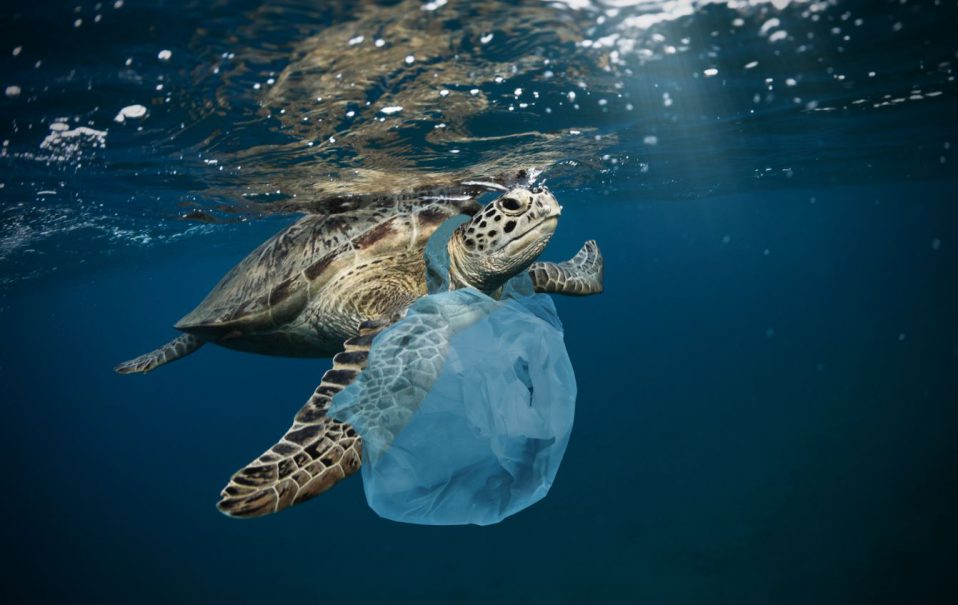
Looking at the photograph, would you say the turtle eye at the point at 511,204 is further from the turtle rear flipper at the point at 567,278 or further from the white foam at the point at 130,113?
the white foam at the point at 130,113

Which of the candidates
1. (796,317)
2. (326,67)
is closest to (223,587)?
(326,67)

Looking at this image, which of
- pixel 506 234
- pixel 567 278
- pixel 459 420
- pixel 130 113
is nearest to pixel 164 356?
pixel 130 113

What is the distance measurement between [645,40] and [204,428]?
40.8 meters

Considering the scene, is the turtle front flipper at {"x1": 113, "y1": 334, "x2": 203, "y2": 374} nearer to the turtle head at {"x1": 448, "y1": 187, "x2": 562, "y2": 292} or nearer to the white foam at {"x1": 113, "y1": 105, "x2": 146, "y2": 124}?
the white foam at {"x1": 113, "y1": 105, "x2": 146, "y2": 124}

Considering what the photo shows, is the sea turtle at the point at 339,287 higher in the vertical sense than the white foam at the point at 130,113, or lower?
lower

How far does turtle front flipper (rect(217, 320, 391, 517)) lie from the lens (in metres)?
2.09

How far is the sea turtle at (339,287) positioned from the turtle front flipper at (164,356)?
0.06 meters

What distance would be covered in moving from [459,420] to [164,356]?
269 inches

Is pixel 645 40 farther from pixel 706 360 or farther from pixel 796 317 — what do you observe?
pixel 796 317

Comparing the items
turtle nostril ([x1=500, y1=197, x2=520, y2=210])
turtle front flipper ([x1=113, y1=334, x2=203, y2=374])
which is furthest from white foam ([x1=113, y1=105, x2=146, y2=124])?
turtle nostril ([x1=500, y1=197, x2=520, y2=210])

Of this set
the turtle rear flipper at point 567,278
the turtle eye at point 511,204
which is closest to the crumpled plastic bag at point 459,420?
the turtle eye at point 511,204

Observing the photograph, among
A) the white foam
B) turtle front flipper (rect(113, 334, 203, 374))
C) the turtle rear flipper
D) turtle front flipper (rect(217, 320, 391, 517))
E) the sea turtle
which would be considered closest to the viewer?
turtle front flipper (rect(217, 320, 391, 517))

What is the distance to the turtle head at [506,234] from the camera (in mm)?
3088

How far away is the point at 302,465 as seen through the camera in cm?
227
